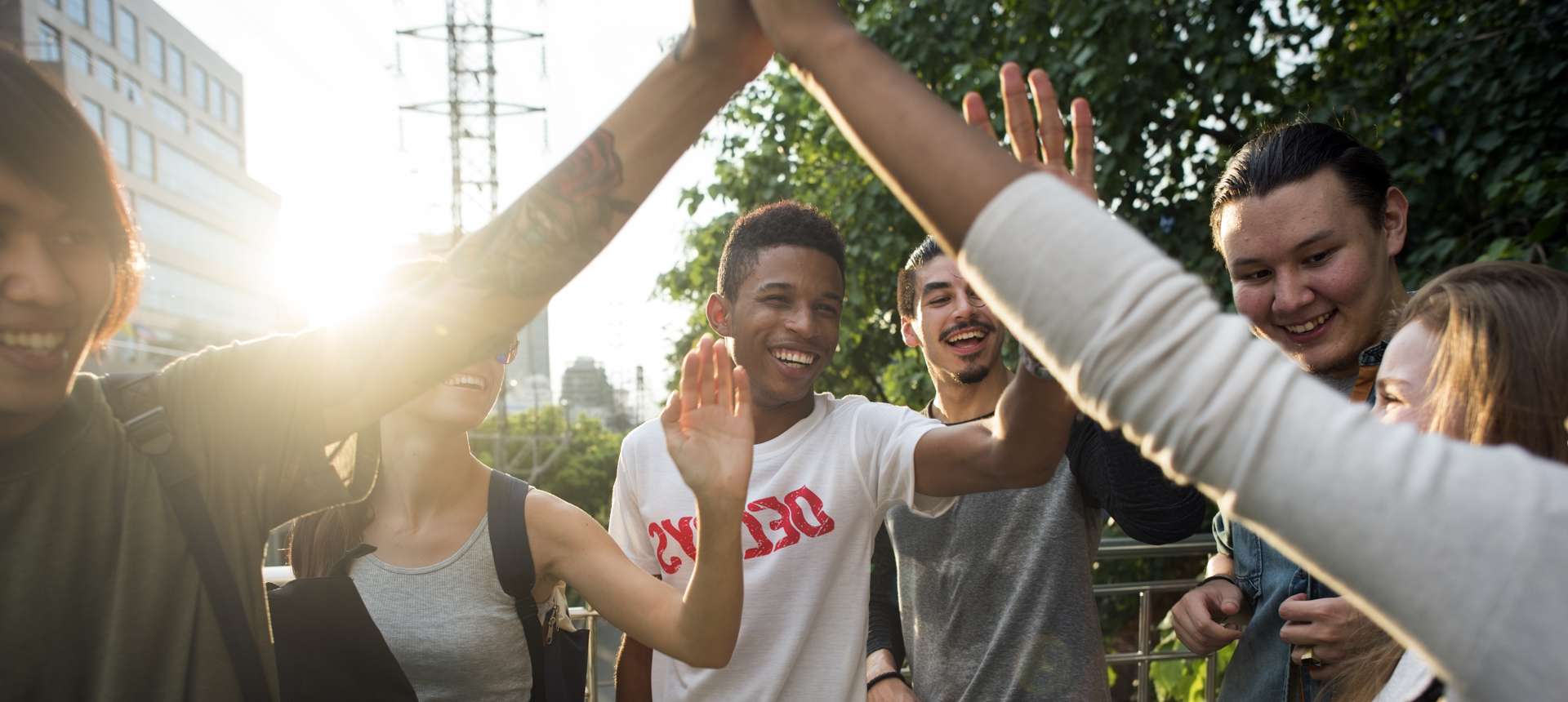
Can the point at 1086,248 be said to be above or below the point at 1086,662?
above

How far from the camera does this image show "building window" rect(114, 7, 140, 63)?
58.8m

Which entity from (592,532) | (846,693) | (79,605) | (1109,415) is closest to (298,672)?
(592,532)

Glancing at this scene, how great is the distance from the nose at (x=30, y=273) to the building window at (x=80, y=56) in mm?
58787

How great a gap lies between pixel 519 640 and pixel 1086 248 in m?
1.77

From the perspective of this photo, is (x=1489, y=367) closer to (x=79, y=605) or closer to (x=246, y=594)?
(x=246, y=594)

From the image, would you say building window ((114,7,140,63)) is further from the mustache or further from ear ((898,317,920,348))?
the mustache

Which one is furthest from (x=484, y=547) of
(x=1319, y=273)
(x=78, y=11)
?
(x=78, y=11)

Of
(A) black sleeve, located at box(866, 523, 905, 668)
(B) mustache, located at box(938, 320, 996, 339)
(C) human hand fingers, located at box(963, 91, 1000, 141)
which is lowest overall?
(A) black sleeve, located at box(866, 523, 905, 668)

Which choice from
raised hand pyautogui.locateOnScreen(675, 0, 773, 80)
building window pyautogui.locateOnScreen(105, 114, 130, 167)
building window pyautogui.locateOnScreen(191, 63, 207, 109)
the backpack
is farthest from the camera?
building window pyautogui.locateOnScreen(191, 63, 207, 109)

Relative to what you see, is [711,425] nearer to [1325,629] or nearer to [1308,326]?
[1325,629]

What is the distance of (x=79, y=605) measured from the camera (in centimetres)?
129

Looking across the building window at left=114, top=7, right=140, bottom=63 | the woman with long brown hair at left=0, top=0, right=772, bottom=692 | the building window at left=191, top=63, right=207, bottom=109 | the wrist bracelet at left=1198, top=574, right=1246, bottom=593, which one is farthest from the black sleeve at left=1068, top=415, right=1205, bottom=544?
the building window at left=191, top=63, right=207, bottom=109

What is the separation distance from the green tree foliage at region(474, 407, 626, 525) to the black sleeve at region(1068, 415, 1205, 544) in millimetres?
22054

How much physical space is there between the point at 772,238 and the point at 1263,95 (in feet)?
15.3
